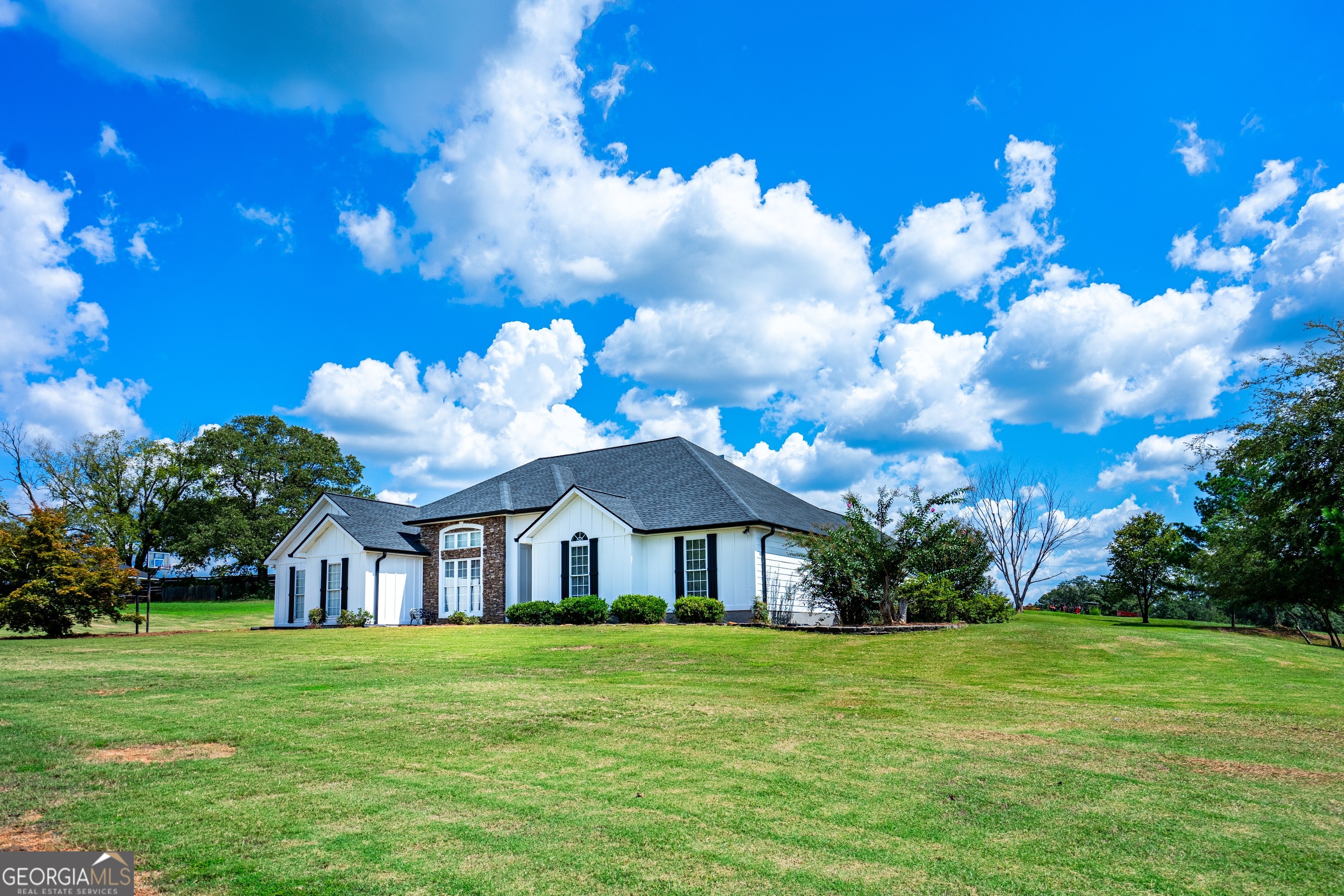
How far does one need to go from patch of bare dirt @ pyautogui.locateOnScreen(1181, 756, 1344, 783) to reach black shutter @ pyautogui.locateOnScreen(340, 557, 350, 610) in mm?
29656

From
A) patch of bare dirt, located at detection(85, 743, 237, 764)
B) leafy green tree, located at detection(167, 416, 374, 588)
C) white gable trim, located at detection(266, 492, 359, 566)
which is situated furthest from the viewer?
leafy green tree, located at detection(167, 416, 374, 588)

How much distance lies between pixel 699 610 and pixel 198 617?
97.2 ft

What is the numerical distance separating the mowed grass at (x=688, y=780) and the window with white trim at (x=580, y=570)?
14.2m

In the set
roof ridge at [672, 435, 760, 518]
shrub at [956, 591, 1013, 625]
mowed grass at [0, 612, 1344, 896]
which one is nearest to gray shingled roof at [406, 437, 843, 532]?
roof ridge at [672, 435, 760, 518]

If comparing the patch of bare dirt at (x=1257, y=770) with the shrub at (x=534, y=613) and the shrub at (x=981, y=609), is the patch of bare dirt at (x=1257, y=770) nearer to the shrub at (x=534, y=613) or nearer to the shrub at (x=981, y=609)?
the shrub at (x=981, y=609)

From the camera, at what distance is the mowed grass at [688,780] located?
4758mm

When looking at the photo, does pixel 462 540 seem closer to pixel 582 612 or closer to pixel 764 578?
pixel 582 612

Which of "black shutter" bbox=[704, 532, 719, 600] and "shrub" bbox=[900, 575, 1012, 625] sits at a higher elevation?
"black shutter" bbox=[704, 532, 719, 600]

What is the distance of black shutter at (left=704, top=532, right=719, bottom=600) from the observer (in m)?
26.4

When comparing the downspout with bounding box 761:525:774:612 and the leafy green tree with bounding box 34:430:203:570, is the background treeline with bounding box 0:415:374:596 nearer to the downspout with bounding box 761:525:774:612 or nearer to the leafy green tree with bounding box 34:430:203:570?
the leafy green tree with bounding box 34:430:203:570

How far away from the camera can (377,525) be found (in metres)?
32.9

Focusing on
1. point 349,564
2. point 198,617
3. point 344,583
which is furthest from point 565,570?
point 198,617

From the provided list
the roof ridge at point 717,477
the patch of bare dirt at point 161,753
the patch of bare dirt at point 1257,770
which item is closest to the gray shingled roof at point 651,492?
the roof ridge at point 717,477

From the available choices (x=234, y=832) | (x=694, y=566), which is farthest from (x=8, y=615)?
(x=234, y=832)
